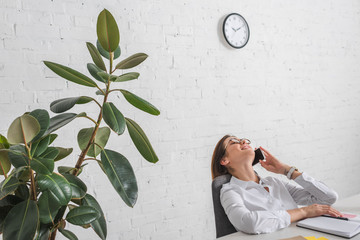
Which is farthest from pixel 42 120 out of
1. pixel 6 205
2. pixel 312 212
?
pixel 312 212

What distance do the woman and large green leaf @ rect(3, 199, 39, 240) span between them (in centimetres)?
95

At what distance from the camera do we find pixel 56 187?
1085mm

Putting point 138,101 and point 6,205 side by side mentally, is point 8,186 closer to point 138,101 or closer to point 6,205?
point 6,205

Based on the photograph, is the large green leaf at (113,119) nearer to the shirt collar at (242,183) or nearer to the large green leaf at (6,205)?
the large green leaf at (6,205)

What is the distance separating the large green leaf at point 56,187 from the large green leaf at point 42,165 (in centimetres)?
4

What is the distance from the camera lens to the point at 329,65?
342 centimetres

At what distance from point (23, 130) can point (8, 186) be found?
189 mm

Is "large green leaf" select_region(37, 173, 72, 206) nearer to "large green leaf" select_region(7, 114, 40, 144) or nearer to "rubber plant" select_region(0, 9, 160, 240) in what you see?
"rubber plant" select_region(0, 9, 160, 240)

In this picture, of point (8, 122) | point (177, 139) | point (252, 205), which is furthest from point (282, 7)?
point (8, 122)

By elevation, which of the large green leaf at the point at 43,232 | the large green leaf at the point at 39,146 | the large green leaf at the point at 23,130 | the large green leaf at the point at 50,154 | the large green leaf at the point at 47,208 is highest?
the large green leaf at the point at 23,130

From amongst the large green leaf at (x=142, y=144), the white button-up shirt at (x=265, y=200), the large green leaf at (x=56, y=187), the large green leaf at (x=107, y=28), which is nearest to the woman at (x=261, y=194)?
the white button-up shirt at (x=265, y=200)

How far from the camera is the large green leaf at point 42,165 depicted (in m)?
1.06

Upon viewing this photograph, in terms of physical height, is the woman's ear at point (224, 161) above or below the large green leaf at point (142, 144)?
below

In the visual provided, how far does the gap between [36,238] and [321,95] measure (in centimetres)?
301
